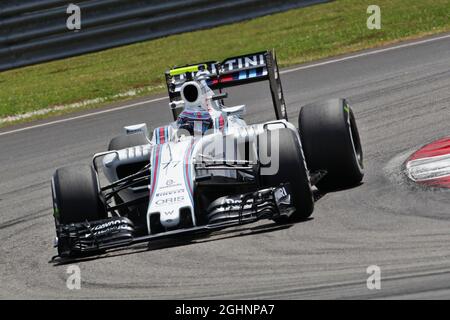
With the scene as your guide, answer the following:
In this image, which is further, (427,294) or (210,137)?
(210,137)

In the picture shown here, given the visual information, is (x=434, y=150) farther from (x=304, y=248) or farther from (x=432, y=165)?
(x=304, y=248)

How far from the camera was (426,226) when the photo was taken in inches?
289

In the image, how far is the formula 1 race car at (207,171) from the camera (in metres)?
7.99

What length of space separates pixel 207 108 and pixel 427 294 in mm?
3717

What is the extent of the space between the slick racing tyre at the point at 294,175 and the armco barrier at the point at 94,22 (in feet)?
39.3

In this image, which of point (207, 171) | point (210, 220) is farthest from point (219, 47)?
point (210, 220)

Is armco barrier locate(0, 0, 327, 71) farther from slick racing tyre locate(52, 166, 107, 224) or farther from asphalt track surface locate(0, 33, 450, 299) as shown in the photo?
slick racing tyre locate(52, 166, 107, 224)

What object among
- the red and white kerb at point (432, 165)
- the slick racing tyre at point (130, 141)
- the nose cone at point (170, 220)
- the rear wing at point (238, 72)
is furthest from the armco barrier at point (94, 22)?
the nose cone at point (170, 220)

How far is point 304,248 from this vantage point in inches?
287

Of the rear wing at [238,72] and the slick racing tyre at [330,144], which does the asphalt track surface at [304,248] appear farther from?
the rear wing at [238,72]
